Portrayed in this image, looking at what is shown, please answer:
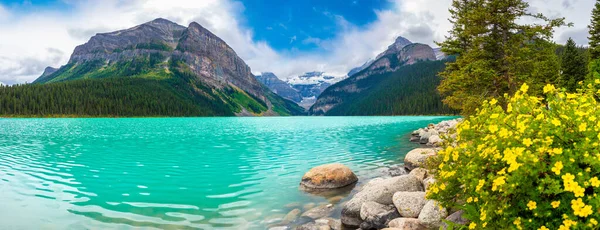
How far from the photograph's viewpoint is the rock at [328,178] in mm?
17156

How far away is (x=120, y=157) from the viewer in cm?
2788

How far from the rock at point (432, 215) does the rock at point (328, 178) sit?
25.7 ft

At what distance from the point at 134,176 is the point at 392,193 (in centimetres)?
1534

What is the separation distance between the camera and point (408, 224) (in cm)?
943

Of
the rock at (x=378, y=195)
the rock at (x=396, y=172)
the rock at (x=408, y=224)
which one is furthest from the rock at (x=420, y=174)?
the rock at (x=408, y=224)

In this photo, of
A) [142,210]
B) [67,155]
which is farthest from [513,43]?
[67,155]

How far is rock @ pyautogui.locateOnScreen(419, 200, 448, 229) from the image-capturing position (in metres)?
9.02

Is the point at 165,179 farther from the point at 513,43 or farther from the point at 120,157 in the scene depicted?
the point at 513,43

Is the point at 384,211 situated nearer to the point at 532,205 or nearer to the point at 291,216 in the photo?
the point at 291,216

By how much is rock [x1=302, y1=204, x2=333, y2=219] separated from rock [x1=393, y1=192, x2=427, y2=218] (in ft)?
9.61

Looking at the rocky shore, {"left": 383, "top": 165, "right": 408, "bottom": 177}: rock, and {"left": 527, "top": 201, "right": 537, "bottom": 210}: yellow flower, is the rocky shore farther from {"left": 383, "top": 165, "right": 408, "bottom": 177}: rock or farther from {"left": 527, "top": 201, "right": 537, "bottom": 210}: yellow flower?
{"left": 383, "top": 165, "right": 408, "bottom": 177}: rock

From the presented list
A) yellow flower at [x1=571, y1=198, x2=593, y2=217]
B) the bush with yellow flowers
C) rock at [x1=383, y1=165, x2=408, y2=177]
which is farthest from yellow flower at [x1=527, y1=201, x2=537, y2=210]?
rock at [x1=383, y1=165, x2=408, y2=177]

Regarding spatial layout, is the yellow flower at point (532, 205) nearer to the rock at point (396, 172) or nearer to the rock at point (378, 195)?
the rock at point (378, 195)

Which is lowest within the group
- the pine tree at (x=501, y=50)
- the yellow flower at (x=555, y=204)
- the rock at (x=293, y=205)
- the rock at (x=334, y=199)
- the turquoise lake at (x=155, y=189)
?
the rock at (x=334, y=199)
